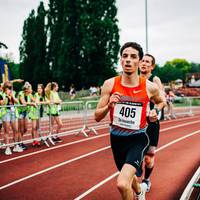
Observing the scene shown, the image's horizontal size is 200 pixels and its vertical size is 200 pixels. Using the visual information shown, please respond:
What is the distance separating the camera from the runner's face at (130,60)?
147 inches

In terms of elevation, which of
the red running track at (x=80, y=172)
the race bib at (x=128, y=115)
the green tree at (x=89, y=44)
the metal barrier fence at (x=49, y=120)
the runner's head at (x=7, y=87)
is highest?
the green tree at (x=89, y=44)

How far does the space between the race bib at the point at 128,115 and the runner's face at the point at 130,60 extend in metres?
0.36

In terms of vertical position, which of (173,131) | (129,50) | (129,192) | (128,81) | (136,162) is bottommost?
(173,131)

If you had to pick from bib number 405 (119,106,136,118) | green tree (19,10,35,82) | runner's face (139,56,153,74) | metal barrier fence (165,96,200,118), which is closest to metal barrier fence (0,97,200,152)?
metal barrier fence (165,96,200,118)

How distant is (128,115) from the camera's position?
375cm

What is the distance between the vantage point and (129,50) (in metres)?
3.78

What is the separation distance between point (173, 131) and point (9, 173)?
816 cm

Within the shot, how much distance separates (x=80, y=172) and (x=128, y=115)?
11.2 ft

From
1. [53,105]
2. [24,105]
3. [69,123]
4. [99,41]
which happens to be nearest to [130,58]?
[24,105]

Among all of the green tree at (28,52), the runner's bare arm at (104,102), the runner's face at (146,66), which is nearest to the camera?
the runner's bare arm at (104,102)

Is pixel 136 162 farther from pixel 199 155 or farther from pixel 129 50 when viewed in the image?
pixel 199 155

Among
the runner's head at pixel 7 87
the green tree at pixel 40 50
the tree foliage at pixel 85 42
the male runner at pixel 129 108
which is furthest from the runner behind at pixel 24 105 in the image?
the green tree at pixel 40 50

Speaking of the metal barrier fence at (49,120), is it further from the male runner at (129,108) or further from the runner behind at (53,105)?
the male runner at (129,108)

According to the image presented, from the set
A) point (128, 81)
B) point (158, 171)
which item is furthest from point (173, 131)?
point (128, 81)
